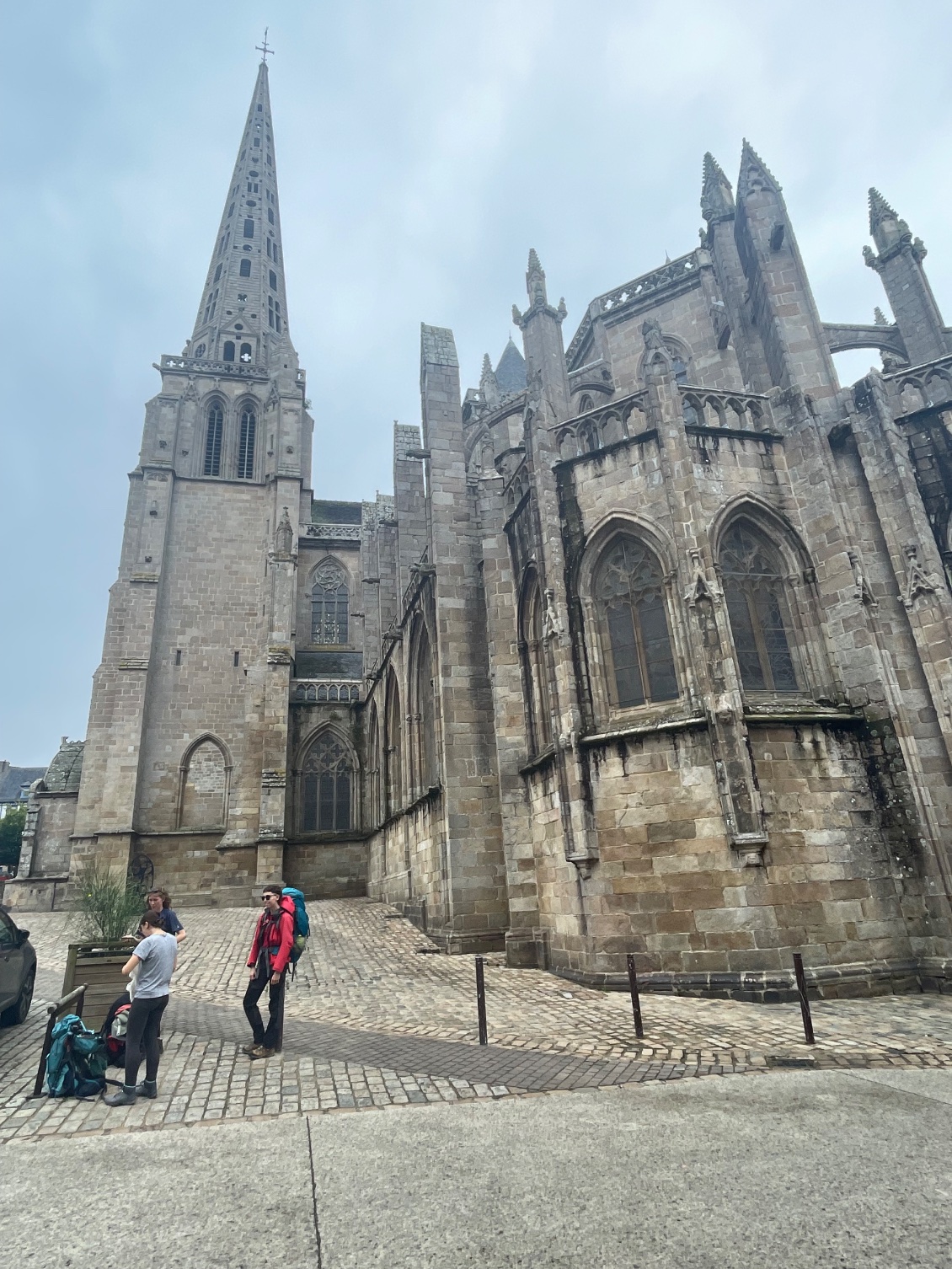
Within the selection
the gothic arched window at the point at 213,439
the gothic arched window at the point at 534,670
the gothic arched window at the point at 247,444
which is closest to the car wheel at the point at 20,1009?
the gothic arched window at the point at 534,670

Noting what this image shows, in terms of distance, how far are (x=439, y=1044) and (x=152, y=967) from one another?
295 cm

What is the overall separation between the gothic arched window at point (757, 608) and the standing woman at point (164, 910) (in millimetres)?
8394

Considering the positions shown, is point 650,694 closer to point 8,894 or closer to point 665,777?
point 665,777

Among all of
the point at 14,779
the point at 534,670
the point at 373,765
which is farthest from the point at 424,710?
→ the point at 14,779

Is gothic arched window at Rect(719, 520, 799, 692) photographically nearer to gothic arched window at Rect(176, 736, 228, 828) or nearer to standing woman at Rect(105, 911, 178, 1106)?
standing woman at Rect(105, 911, 178, 1106)

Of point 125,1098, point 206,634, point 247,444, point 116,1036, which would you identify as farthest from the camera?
point 247,444

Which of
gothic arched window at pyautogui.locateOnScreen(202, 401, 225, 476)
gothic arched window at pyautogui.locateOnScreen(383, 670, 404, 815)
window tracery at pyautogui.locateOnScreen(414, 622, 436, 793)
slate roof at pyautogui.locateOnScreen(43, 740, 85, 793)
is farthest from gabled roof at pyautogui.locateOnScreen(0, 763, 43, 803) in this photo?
window tracery at pyautogui.locateOnScreen(414, 622, 436, 793)

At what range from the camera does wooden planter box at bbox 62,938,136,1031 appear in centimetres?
685

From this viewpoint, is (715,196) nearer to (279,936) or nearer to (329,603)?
(279,936)

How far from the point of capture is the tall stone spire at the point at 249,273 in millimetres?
39312

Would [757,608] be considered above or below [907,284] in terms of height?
below

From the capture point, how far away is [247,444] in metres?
35.4

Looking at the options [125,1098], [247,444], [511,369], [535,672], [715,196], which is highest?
[511,369]

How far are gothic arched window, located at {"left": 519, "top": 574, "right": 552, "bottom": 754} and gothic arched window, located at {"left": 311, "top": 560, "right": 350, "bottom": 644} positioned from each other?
21.0 meters
